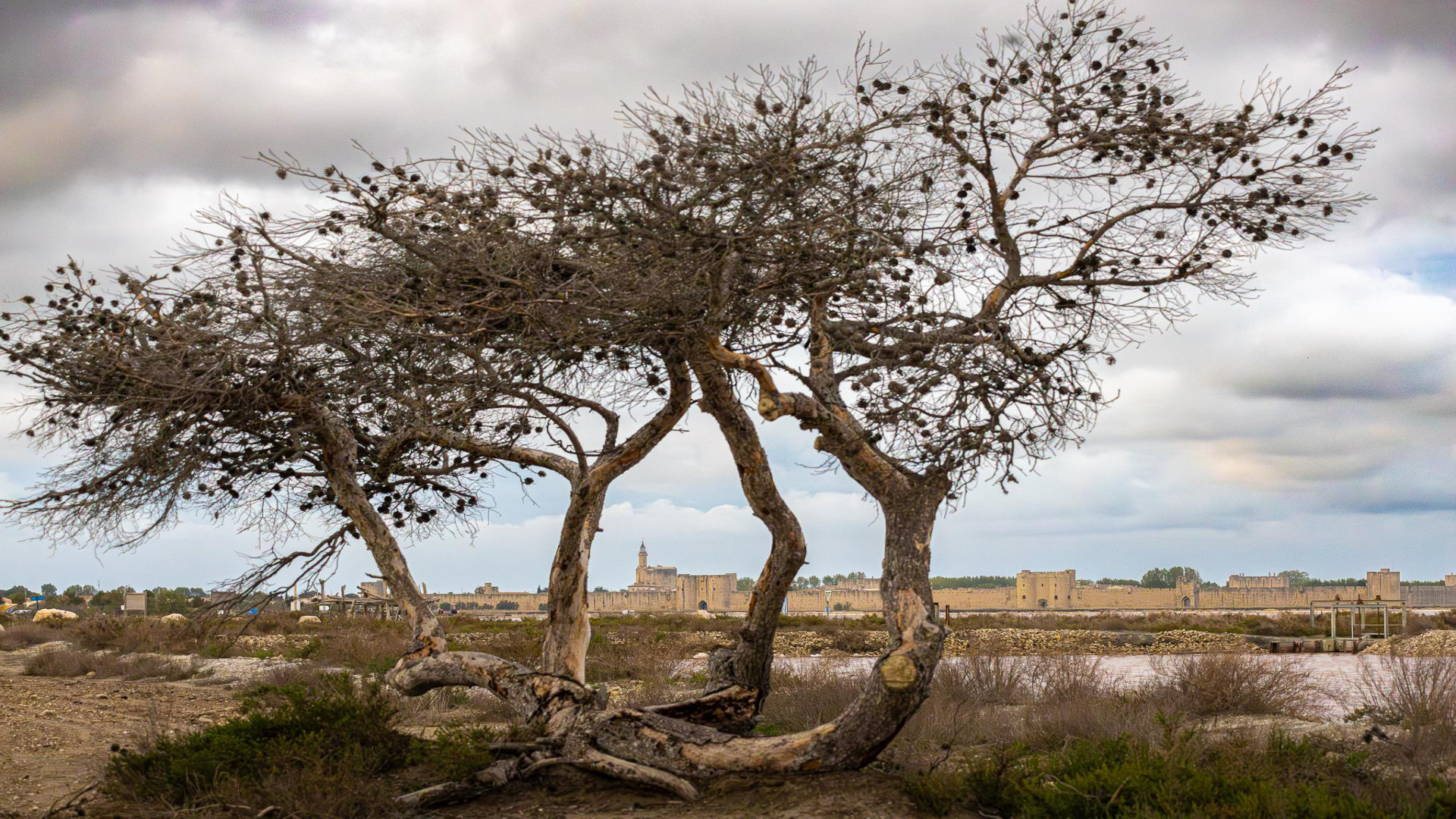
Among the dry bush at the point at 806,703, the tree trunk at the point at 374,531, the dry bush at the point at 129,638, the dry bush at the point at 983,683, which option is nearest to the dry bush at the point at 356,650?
the dry bush at the point at 129,638

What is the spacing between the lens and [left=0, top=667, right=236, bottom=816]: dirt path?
10250 mm

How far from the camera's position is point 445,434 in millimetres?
10586

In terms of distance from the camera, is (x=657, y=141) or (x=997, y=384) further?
(x=997, y=384)

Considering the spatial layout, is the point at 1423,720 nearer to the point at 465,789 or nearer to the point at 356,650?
the point at 465,789

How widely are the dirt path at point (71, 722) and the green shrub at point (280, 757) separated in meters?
0.66

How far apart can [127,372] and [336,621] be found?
1266 inches

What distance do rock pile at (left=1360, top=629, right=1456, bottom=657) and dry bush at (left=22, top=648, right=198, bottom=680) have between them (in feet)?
83.5

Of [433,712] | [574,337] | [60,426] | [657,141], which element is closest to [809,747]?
[574,337]

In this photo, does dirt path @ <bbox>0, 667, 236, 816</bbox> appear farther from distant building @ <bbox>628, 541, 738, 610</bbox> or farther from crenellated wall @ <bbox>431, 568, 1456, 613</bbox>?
distant building @ <bbox>628, 541, 738, 610</bbox>

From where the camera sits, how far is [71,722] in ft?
49.6

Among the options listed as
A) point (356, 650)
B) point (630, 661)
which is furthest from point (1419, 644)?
point (356, 650)

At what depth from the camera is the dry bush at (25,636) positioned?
3122cm

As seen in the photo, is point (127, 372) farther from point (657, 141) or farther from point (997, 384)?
point (997, 384)

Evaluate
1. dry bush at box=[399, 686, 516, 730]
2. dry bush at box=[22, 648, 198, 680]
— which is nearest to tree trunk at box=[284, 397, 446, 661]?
dry bush at box=[399, 686, 516, 730]
